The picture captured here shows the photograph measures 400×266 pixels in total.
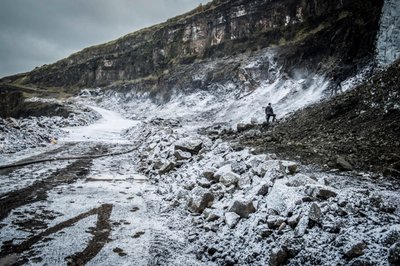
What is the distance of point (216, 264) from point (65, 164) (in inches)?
363

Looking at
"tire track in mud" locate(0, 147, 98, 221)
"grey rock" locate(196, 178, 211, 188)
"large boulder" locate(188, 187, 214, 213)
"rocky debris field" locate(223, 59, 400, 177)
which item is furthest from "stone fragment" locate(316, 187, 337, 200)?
"tire track in mud" locate(0, 147, 98, 221)

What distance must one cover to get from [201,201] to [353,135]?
5.36m

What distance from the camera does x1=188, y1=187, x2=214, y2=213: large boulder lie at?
597 cm

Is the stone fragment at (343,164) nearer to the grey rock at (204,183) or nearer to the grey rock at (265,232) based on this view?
the grey rock at (265,232)

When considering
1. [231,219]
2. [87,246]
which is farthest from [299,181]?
[87,246]

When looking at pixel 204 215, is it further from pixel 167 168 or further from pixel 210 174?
pixel 167 168

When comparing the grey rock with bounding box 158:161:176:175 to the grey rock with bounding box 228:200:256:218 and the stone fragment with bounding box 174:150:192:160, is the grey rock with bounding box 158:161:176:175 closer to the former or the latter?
the stone fragment with bounding box 174:150:192:160

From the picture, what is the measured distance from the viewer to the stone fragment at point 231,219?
4.88 m

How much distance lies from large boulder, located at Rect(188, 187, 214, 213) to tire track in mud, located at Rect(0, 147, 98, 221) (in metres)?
4.07

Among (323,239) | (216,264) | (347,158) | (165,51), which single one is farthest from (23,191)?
(165,51)

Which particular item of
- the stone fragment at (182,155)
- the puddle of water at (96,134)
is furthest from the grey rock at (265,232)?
the puddle of water at (96,134)

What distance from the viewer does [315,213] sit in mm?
3975

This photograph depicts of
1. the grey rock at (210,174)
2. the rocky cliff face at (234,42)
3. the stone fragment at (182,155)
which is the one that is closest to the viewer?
the grey rock at (210,174)

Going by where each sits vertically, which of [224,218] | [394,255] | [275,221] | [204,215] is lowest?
[204,215]
